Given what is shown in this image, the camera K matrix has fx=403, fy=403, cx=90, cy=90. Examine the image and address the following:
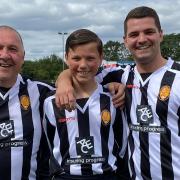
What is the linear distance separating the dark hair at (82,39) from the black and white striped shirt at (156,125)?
0.54 meters

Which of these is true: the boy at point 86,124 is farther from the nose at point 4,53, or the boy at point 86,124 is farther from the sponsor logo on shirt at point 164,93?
the nose at point 4,53

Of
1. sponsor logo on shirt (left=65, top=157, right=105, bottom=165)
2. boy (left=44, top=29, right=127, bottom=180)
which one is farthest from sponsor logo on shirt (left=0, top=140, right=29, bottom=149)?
sponsor logo on shirt (left=65, top=157, right=105, bottom=165)

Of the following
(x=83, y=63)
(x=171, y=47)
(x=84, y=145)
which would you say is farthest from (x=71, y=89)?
(x=171, y=47)

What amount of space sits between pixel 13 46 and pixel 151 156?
5.40ft

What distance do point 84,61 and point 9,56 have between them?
69cm

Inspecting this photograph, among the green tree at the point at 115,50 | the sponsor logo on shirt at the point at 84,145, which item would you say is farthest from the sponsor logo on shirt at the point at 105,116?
the green tree at the point at 115,50

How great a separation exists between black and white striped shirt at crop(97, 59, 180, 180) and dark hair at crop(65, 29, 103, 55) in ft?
1.77

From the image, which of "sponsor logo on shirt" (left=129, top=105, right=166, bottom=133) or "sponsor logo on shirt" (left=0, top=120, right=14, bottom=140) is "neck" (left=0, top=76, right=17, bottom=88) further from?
"sponsor logo on shirt" (left=129, top=105, right=166, bottom=133)

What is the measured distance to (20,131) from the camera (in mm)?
3732

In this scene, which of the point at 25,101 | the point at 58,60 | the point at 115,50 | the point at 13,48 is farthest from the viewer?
the point at 115,50

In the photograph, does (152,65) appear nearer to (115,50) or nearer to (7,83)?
(7,83)

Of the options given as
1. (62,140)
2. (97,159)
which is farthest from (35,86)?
(97,159)

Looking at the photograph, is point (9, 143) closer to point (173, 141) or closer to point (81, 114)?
point (81, 114)

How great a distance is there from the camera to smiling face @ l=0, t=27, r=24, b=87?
12.2 feet
